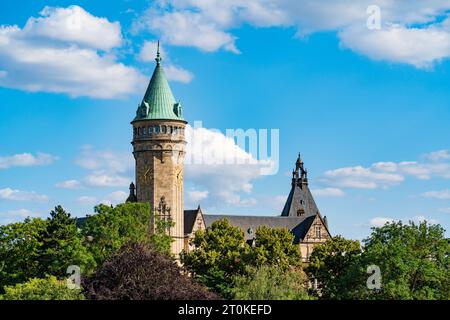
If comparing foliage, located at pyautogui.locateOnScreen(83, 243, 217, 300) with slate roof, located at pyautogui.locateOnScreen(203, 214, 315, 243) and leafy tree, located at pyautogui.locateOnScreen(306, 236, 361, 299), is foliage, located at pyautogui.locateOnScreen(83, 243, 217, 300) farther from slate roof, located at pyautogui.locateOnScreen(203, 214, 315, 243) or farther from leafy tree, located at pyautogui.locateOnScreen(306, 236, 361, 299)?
slate roof, located at pyautogui.locateOnScreen(203, 214, 315, 243)

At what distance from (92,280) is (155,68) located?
5024cm

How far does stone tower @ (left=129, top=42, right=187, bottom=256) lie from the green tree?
10.6 m

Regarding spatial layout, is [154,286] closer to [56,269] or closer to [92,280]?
[92,280]

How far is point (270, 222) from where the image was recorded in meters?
132

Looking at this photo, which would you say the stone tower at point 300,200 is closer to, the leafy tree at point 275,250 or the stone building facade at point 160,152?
the stone building facade at point 160,152

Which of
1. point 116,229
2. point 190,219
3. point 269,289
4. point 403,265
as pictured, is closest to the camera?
point 269,289

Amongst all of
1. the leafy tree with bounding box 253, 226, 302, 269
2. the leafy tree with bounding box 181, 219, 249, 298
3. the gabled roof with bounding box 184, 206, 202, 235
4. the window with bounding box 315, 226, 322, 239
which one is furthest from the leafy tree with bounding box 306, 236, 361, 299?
the window with bounding box 315, 226, 322, 239

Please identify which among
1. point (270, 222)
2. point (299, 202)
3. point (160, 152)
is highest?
point (160, 152)

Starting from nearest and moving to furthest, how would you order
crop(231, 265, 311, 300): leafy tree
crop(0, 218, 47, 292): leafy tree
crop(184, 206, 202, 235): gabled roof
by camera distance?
crop(231, 265, 311, 300): leafy tree < crop(0, 218, 47, 292): leafy tree < crop(184, 206, 202, 235): gabled roof

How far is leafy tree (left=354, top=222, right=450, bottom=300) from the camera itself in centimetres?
6775

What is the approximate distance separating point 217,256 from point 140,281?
33.6 metres

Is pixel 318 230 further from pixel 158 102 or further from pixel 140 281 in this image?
pixel 140 281

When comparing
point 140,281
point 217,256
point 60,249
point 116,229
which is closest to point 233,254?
point 217,256
